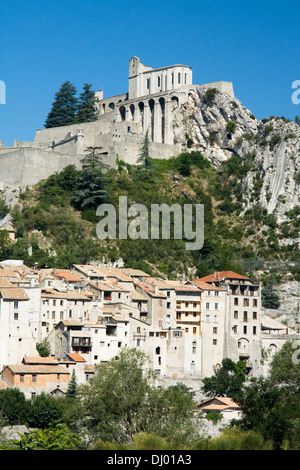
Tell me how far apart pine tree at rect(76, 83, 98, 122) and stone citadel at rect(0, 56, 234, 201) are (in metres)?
1.26

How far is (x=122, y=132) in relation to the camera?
113188 mm

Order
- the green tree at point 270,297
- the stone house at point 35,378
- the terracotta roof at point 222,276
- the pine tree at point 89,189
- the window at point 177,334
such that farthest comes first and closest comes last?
the pine tree at point 89,189 < the green tree at point 270,297 < the terracotta roof at point 222,276 < the window at point 177,334 < the stone house at point 35,378

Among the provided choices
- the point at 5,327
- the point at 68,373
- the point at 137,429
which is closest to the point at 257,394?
the point at 137,429

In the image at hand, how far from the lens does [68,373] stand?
66188 mm

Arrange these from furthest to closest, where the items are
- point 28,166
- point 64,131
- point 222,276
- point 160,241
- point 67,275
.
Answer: point 64,131 → point 28,166 → point 160,241 → point 222,276 → point 67,275

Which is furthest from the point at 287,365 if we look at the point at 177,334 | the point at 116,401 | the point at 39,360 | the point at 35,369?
the point at 116,401

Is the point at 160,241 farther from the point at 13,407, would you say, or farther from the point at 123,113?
the point at 13,407

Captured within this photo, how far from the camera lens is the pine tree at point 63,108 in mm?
123812

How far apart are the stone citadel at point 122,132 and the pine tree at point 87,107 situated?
4.13 ft

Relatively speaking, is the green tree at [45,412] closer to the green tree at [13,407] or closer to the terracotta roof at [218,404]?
the green tree at [13,407]

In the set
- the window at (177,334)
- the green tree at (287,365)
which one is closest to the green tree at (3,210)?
the window at (177,334)

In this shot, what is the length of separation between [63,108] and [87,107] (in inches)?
125

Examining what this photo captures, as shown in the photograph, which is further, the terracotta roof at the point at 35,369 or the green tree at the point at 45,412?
the terracotta roof at the point at 35,369

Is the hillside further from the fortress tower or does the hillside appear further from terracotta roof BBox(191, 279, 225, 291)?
terracotta roof BBox(191, 279, 225, 291)
